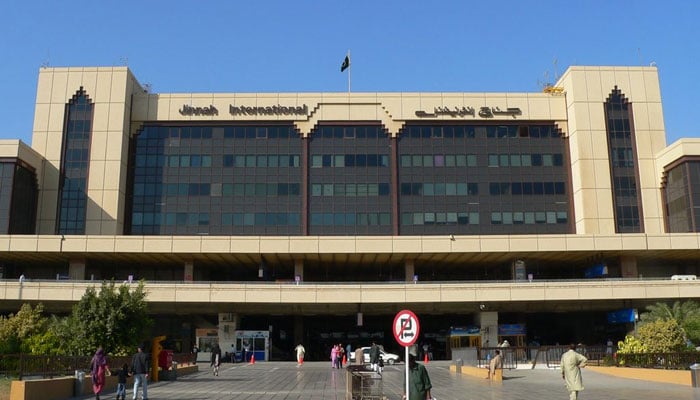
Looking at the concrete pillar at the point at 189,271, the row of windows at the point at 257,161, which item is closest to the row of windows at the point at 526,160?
the row of windows at the point at 257,161

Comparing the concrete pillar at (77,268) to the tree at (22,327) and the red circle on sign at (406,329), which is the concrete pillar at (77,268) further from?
the red circle on sign at (406,329)

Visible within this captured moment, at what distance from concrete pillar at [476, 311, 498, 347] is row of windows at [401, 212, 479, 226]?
10.5 meters

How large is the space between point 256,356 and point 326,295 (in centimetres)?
857

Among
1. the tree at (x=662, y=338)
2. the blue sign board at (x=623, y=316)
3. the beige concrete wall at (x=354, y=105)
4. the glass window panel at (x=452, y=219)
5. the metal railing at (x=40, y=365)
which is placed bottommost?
the metal railing at (x=40, y=365)

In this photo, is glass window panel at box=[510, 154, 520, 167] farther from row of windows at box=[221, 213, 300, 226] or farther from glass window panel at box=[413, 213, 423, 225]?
row of windows at box=[221, 213, 300, 226]

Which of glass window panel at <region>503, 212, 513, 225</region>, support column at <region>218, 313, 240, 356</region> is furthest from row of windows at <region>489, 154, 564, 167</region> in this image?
support column at <region>218, 313, 240, 356</region>

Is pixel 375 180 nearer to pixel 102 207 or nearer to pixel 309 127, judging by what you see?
pixel 309 127

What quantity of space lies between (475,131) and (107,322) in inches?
1912

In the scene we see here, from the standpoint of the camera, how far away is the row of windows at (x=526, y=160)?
72062 millimetres

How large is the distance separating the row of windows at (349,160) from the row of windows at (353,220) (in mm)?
5359

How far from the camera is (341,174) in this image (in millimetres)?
71938

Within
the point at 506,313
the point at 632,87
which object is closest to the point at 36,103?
the point at 506,313

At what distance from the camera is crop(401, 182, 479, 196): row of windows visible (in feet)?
234

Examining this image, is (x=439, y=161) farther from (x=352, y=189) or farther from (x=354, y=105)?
(x=354, y=105)
